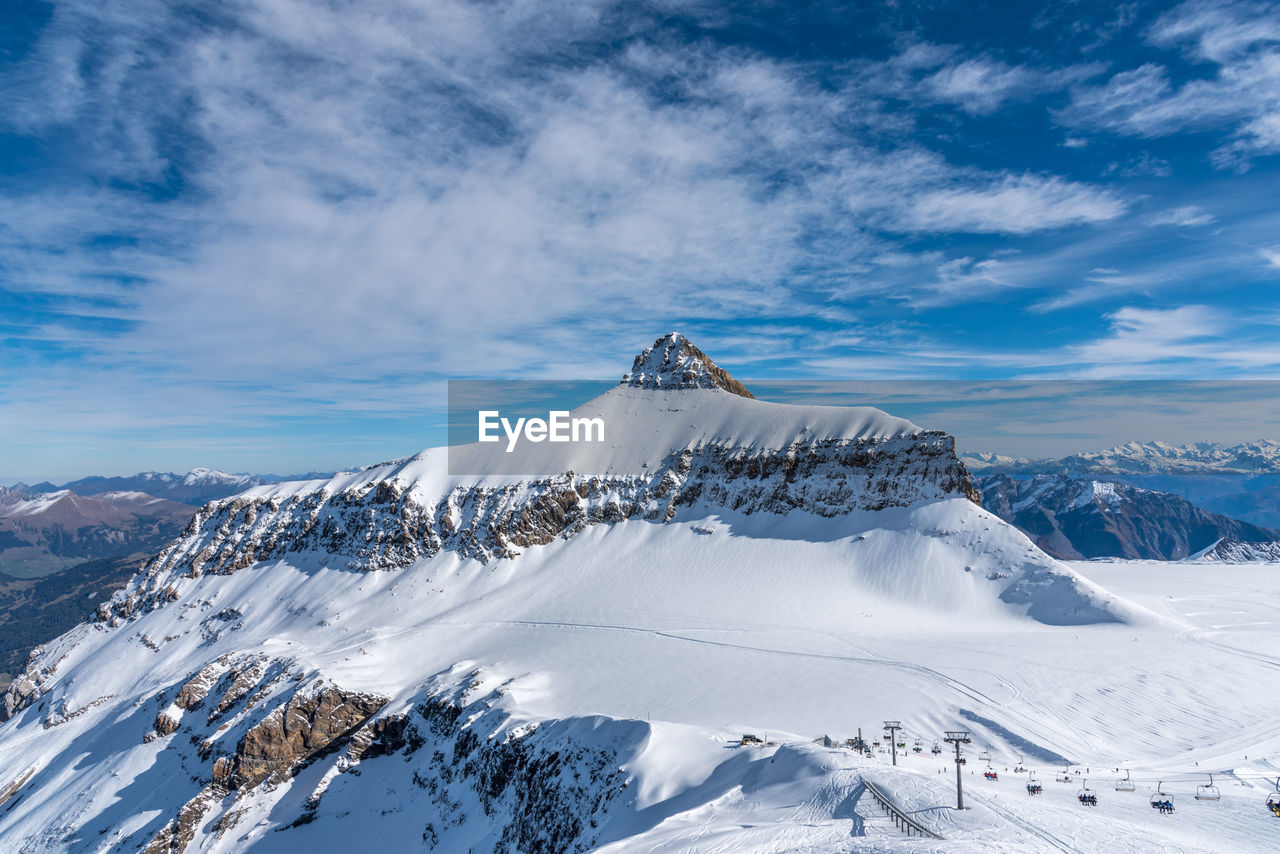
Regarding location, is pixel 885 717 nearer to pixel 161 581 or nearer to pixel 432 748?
pixel 432 748

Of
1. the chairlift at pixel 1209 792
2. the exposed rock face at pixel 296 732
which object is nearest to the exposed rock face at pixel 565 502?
the exposed rock face at pixel 296 732

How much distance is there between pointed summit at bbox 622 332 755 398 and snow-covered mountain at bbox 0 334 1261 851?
0.82 metres

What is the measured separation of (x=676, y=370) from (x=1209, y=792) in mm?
132420

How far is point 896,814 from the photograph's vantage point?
3278 centimetres

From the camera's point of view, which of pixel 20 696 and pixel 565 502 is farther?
pixel 565 502

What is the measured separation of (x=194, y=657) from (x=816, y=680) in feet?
371

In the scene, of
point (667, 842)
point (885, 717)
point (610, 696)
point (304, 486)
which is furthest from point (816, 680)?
point (304, 486)

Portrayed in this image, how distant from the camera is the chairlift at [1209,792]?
38875mm

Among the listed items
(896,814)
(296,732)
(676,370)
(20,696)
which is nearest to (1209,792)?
(896,814)

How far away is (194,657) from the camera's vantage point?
373 ft

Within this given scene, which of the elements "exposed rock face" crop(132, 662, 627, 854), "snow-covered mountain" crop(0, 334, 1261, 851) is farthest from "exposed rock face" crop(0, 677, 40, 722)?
"exposed rock face" crop(132, 662, 627, 854)

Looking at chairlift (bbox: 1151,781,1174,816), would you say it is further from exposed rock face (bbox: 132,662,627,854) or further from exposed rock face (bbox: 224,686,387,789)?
exposed rock face (bbox: 224,686,387,789)

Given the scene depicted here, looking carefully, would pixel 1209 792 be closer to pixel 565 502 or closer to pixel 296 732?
pixel 296 732

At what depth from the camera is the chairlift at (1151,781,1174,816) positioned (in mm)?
36725
